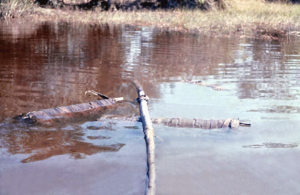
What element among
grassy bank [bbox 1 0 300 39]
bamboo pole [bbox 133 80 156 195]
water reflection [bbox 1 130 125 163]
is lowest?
water reflection [bbox 1 130 125 163]

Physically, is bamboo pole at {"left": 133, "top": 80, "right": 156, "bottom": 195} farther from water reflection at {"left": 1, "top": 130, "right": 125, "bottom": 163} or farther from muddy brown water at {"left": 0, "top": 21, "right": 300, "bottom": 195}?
water reflection at {"left": 1, "top": 130, "right": 125, "bottom": 163}

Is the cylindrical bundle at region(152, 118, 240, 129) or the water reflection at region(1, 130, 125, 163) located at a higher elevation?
the cylindrical bundle at region(152, 118, 240, 129)

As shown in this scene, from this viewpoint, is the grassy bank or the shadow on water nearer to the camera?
the shadow on water

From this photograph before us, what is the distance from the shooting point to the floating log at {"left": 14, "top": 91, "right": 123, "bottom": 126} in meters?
4.17

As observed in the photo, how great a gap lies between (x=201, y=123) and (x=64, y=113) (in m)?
1.65

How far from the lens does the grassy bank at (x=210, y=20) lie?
14289 mm

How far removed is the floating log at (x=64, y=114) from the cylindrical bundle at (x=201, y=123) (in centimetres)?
87

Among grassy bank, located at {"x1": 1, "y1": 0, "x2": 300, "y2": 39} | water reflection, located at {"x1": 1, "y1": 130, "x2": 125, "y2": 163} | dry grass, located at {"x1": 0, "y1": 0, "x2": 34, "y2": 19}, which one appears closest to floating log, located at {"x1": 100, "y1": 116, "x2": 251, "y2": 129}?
water reflection, located at {"x1": 1, "y1": 130, "x2": 125, "y2": 163}

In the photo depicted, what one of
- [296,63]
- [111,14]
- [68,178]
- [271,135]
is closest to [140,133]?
[68,178]

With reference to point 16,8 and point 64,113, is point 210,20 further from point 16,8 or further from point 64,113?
point 64,113

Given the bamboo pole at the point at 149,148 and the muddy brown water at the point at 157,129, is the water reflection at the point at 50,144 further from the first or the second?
the bamboo pole at the point at 149,148

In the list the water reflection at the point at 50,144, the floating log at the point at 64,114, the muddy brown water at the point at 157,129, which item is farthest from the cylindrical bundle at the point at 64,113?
the water reflection at the point at 50,144

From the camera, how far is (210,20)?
16391mm

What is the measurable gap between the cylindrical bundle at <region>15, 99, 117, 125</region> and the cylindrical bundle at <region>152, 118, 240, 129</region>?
2.86 feet
